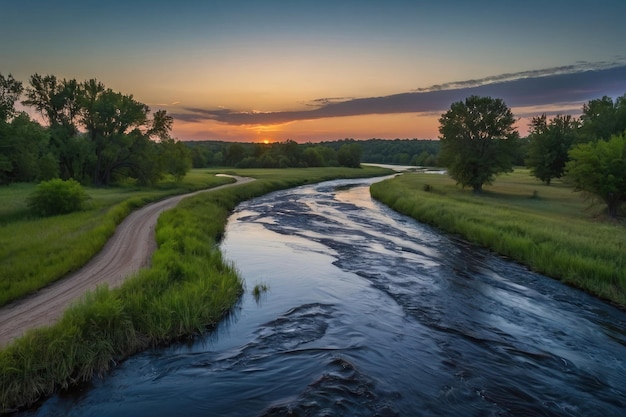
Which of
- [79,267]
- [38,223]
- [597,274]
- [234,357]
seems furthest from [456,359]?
[38,223]

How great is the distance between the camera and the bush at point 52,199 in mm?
28562

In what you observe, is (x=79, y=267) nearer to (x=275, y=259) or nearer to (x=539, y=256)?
(x=275, y=259)

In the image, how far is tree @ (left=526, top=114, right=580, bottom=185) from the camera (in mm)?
58062

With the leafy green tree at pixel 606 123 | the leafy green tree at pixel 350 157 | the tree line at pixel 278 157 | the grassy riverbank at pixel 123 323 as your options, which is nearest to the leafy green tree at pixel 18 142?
the grassy riverbank at pixel 123 323

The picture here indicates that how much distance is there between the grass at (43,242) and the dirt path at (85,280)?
42 cm

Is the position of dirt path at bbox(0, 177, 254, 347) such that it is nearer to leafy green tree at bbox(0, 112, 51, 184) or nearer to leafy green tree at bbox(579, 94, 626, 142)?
leafy green tree at bbox(0, 112, 51, 184)

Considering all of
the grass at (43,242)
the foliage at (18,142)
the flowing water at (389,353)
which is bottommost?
the flowing water at (389,353)

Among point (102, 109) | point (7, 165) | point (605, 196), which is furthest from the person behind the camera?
point (102, 109)

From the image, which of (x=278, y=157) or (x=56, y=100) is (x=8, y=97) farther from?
(x=278, y=157)

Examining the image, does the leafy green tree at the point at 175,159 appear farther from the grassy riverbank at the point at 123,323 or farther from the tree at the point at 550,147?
the tree at the point at 550,147

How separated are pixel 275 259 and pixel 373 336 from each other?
1013cm

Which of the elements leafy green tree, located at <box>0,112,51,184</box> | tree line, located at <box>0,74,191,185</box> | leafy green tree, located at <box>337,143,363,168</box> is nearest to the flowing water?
leafy green tree, located at <box>0,112,51,184</box>

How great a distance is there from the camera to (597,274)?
635 inches

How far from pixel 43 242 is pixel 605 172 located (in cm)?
3835
